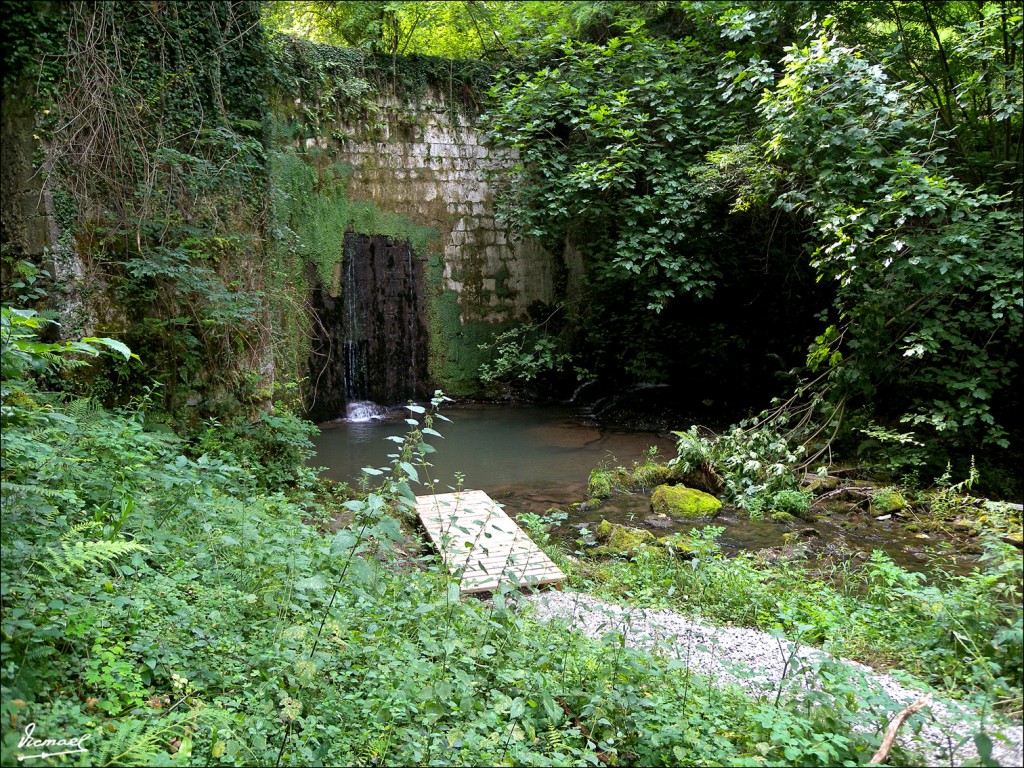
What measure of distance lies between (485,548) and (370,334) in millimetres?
7411

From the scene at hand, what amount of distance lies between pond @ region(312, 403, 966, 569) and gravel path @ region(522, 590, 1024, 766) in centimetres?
132

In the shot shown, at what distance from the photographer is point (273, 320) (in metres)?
6.09

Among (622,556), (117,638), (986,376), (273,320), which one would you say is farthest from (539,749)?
(986,376)

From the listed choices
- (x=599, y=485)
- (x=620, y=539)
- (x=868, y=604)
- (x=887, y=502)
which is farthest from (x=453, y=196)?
(x=868, y=604)

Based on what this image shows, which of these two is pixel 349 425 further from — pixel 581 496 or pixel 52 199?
pixel 52 199

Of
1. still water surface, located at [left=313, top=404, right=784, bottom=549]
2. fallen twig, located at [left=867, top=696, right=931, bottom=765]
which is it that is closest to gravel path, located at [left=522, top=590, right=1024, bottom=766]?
fallen twig, located at [left=867, top=696, right=931, bottom=765]

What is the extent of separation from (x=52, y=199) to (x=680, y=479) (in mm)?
5983

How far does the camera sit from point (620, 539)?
5266mm

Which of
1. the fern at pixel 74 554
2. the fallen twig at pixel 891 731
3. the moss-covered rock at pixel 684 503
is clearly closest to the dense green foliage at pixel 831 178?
the moss-covered rock at pixel 684 503

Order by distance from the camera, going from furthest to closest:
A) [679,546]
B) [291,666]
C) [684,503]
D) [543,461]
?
[543,461], [684,503], [679,546], [291,666]

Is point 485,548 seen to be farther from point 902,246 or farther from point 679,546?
point 902,246

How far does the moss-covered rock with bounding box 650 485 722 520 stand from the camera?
615 centimetres

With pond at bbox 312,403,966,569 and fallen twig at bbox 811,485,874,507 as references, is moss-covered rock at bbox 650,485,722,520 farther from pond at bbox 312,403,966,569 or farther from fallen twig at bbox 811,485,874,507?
fallen twig at bbox 811,485,874,507

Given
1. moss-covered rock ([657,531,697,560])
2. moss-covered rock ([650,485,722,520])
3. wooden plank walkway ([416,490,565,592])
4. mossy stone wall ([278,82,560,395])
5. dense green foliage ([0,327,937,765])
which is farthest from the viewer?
mossy stone wall ([278,82,560,395])
